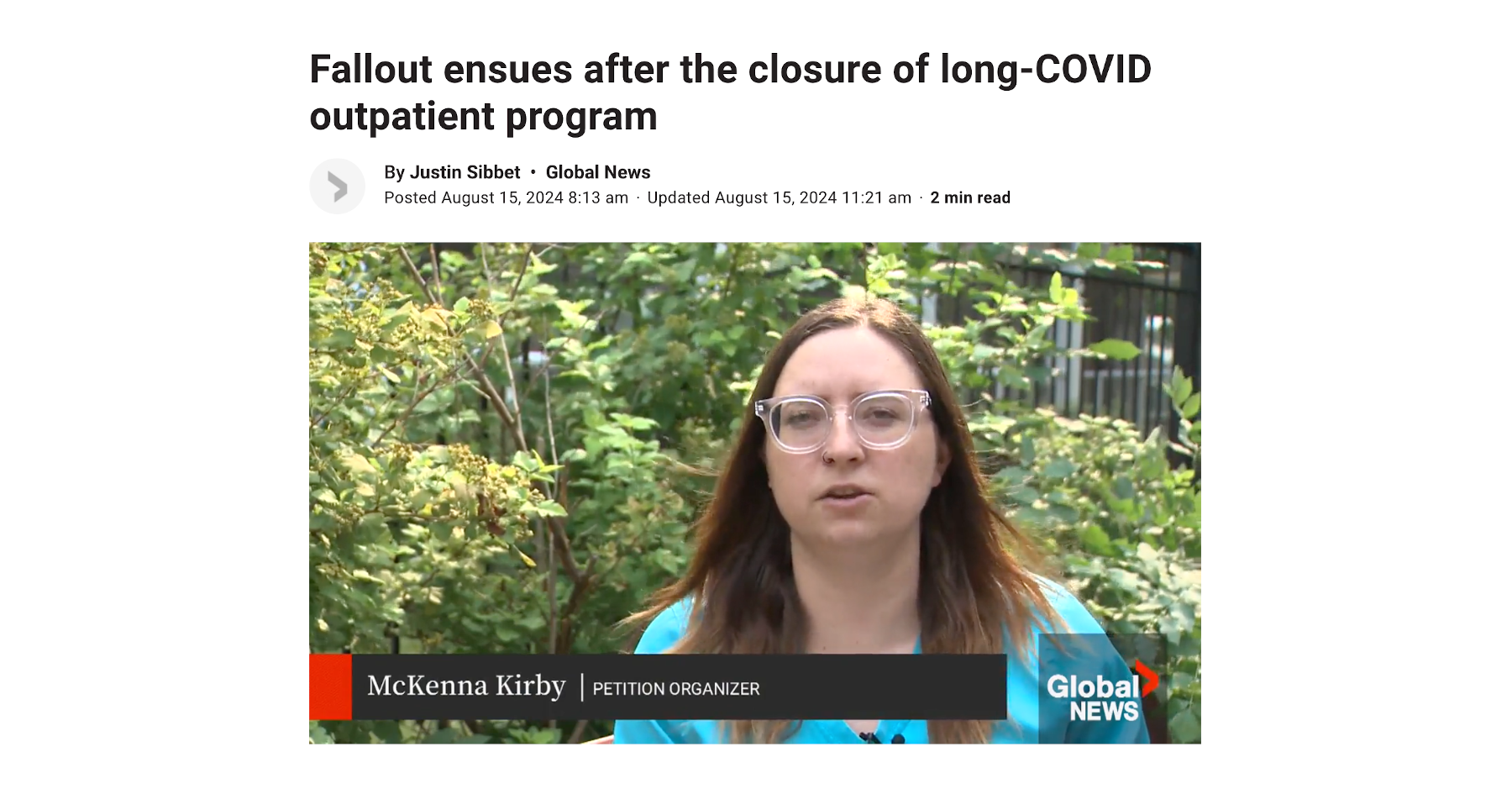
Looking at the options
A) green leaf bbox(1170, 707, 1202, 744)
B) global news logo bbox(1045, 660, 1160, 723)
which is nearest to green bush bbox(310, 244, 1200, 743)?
green leaf bbox(1170, 707, 1202, 744)

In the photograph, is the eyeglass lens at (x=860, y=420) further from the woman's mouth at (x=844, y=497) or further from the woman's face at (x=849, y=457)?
the woman's mouth at (x=844, y=497)

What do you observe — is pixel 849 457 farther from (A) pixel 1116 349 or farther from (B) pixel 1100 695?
(A) pixel 1116 349

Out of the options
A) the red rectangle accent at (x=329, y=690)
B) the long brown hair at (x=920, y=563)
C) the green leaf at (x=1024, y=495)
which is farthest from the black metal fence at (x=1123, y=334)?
the red rectangle accent at (x=329, y=690)

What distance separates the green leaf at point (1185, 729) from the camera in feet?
12.3

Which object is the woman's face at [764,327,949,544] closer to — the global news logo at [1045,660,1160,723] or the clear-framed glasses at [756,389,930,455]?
the clear-framed glasses at [756,389,930,455]

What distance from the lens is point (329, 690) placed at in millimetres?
3781

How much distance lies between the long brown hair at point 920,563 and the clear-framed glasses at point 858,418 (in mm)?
60


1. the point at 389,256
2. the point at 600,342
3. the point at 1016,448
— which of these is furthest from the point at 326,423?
the point at 1016,448

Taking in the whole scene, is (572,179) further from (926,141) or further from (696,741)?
(696,741)

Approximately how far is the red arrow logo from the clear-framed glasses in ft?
2.59

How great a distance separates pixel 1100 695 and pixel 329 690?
1.82m

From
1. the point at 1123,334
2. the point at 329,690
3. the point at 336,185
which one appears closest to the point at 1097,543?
the point at 1123,334

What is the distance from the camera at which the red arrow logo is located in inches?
149
